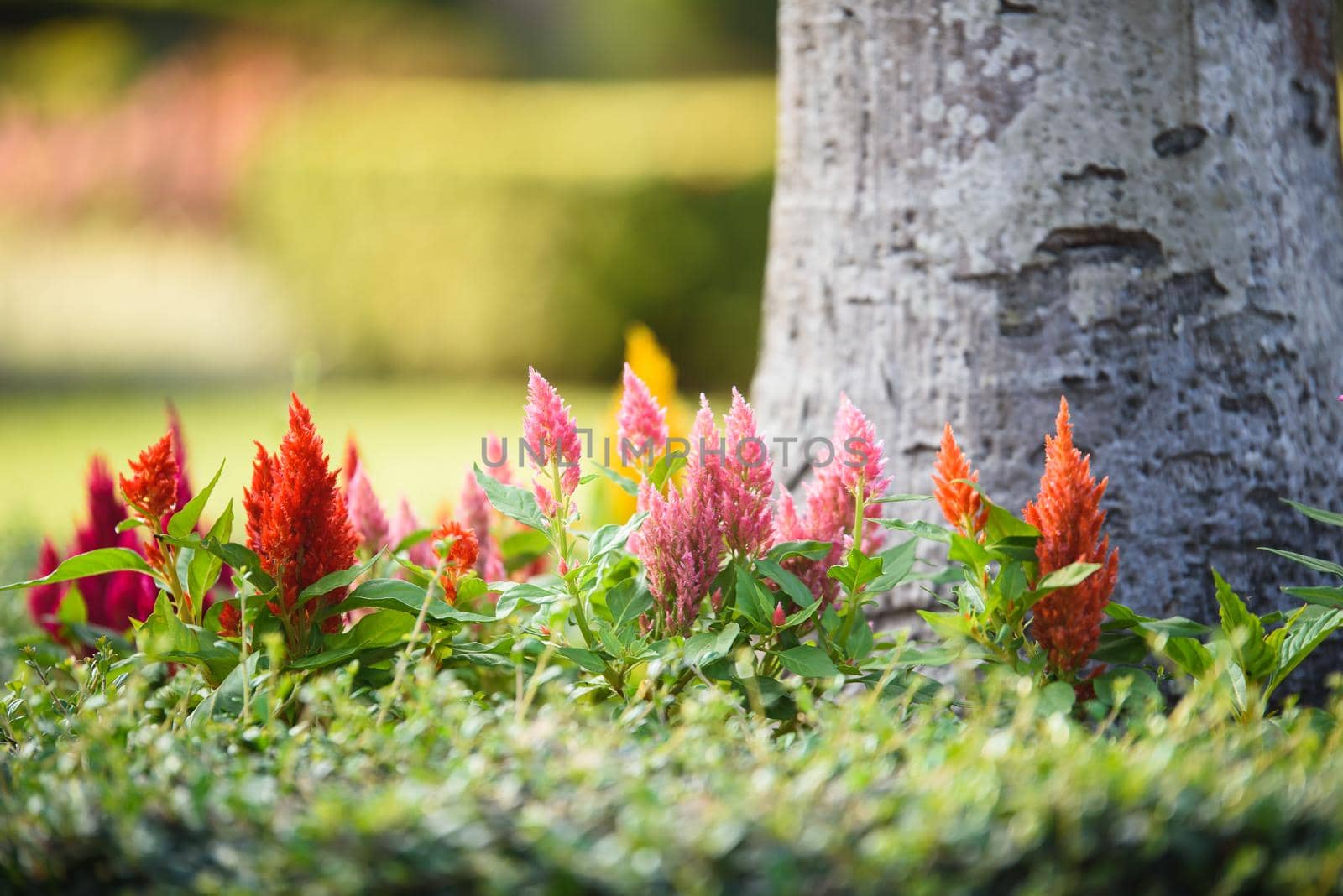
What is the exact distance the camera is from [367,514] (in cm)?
219

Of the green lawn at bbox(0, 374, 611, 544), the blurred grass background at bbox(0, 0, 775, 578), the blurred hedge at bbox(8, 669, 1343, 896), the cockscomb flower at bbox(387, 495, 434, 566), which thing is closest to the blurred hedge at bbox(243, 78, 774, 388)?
the blurred grass background at bbox(0, 0, 775, 578)

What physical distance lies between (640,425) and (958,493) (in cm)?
49

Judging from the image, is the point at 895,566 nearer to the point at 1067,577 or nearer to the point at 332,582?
the point at 1067,577

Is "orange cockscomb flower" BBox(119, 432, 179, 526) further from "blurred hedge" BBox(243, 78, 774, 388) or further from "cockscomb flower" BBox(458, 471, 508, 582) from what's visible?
"blurred hedge" BBox(243, 78, 774, 388)

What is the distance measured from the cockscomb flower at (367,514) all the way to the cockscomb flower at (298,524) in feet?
1.42

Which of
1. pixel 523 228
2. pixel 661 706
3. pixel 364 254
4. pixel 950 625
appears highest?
pixel 523 228

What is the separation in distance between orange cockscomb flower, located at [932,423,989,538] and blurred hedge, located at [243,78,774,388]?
318 inches

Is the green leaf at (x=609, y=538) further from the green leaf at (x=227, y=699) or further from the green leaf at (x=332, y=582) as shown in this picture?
the green leaf at (x=227, y=699)

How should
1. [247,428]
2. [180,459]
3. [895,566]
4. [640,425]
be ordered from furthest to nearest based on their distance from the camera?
[247,428] → [180,459] → [640,425] → [895,566]

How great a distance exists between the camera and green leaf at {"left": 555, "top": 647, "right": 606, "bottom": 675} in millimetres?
1662

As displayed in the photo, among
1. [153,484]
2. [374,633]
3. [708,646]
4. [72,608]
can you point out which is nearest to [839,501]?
[708,646]

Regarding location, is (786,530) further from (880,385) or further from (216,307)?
(216,307)

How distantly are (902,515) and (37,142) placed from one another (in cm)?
1196

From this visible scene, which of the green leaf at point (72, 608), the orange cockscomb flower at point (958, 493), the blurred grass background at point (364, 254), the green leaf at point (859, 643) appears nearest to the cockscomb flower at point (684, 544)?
the green leaf at point (859, 643)
